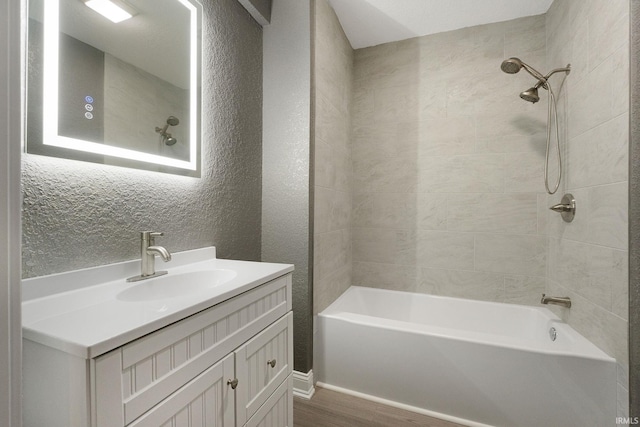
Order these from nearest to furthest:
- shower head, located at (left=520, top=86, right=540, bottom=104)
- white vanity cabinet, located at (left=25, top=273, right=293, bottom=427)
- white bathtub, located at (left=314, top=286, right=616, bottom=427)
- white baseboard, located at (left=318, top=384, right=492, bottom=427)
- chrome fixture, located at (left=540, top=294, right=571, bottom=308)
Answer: white vanity cabinet, located at (left=25, top=273, right=293, bottom=427) < white bathtub, located at (left=314, top=286, right=616, bottom=427) < white baseboard, located at (left=318, top=384, right=492, bottom=427) < chrome fixture, located at (left=540, top=294, right=571, bottom=308) < shower head, located at (left=520, top=86, right=540, bottom=104)

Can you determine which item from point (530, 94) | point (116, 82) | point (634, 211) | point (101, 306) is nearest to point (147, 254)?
point (101, 306)

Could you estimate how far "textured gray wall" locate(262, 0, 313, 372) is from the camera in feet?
5.75

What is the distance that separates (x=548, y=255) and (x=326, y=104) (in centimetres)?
181

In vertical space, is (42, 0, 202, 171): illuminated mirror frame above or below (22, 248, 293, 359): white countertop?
above

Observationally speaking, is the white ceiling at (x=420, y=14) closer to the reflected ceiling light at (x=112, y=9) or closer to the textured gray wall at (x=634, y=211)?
the textured gray wall at (x=634, y=211)

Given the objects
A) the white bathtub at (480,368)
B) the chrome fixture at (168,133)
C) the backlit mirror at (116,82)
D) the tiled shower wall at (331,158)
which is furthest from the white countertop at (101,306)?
the white bathtub at (480,368)

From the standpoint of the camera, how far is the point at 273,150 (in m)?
1.86

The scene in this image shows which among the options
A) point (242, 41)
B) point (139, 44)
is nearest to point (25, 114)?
point (139, 44)

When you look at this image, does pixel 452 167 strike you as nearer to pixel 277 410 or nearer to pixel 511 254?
pixel 511 254

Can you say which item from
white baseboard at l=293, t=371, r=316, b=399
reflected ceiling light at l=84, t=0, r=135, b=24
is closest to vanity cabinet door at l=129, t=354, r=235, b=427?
white baseboard at l=293, t=371, r=316, b=399

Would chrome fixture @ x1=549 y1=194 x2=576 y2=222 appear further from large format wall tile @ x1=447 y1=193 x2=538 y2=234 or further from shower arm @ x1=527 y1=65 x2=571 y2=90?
shower arm @ x1=527 y1=65 x2=571 y2=90

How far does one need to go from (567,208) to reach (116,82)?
2.28m

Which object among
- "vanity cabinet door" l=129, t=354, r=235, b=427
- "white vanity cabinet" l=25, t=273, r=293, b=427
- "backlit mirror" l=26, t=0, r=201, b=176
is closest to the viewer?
"white vanity cabinet" l=25, t=273, r=293, b=427

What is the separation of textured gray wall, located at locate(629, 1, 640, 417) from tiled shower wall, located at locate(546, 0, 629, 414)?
0.10 feet
